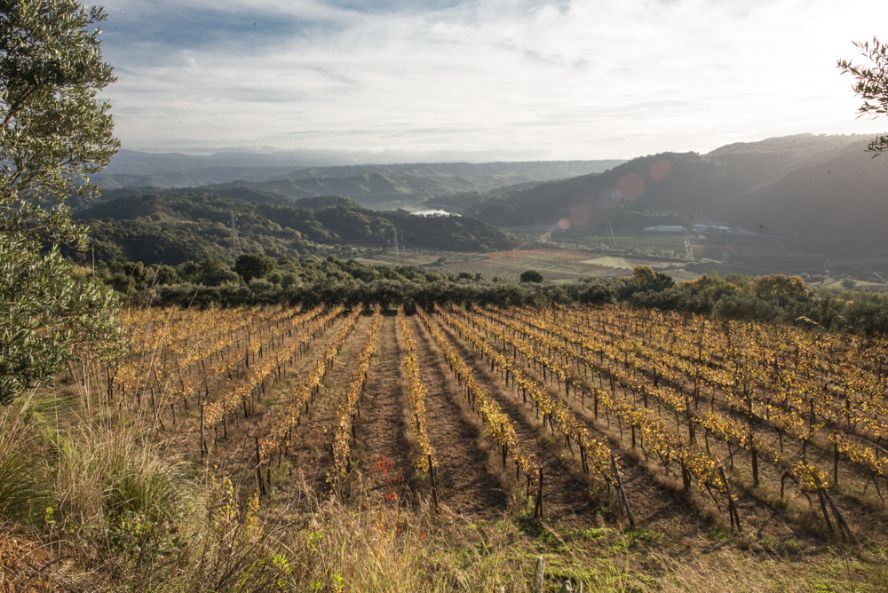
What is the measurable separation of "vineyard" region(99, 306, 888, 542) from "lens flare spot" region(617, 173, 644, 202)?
6002 inches

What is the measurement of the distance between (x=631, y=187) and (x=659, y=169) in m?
15.2

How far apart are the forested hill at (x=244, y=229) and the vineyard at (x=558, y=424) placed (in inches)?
2753

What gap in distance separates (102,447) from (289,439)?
9519 millimetres

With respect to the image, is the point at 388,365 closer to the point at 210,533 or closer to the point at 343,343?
the point at 343,343

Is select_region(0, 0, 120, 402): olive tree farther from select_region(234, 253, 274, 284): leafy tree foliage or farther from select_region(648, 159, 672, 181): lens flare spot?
select_region(648, 159, 672, 181): lens flare spot

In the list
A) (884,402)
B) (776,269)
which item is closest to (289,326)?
(884,402)

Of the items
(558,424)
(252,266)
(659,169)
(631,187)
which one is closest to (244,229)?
(252,266)

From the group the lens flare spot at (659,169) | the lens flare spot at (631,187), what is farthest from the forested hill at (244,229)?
the lens flare spot at (659,169)

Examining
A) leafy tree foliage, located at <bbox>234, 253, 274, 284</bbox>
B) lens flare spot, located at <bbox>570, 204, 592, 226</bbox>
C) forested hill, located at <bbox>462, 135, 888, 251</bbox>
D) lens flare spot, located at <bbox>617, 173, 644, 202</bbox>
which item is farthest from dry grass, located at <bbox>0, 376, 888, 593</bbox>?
lens flare spot, located at <bbox>617, 173, 644, 202</bbox>

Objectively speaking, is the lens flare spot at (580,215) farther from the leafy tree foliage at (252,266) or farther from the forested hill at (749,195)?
the leafy tree foliage at (252,266)

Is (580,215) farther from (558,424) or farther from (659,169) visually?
(558,424)

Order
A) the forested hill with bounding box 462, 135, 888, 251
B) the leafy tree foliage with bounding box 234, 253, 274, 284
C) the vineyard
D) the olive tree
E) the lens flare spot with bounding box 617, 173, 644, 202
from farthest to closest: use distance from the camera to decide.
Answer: the lens flare spot with bounding box 617, 173, 644, 202 < the forested hill with bounding box 462, 135, 888, 251 < the leafy tree foliage with bounding box 234, 253, 274, 284 < the vineyard < the olive tree

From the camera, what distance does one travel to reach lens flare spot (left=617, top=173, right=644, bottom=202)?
542ft

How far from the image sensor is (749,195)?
136500 millimetres
